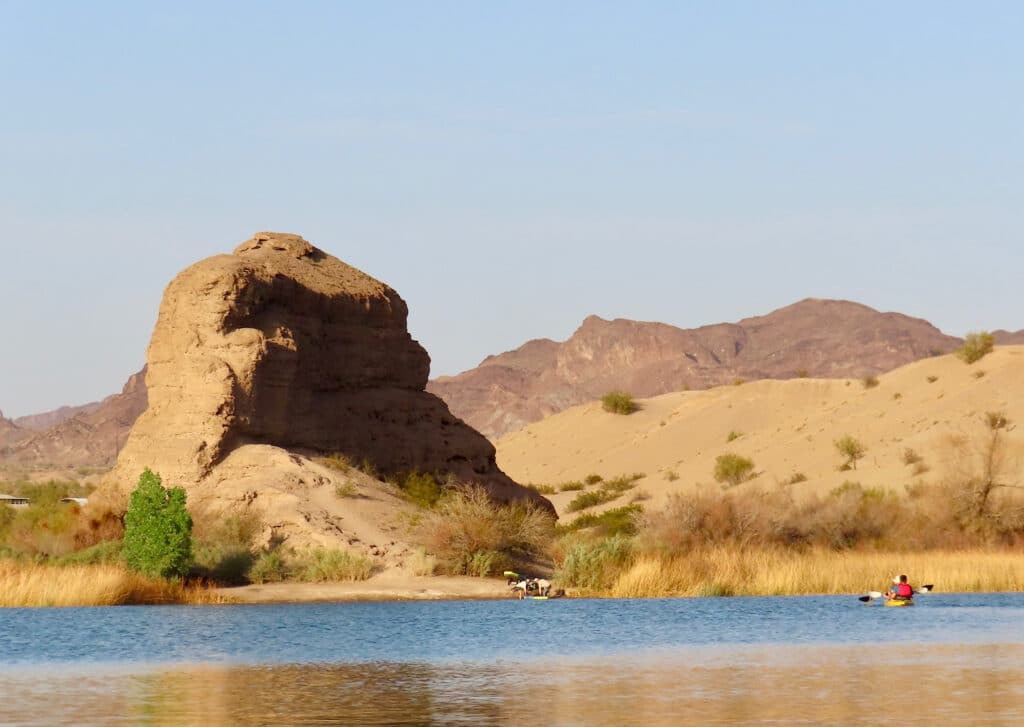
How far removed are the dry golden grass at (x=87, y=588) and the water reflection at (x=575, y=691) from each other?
15.5 metres

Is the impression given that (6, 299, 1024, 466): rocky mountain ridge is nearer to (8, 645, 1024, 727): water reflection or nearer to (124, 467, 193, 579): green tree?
(124, 467, 193, 579): green tree

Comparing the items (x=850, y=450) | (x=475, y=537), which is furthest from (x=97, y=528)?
(x=850, y=450)

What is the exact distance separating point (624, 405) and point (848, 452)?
37.0 m

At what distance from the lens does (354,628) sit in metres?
32.8

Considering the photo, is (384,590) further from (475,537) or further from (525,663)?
(525,663)

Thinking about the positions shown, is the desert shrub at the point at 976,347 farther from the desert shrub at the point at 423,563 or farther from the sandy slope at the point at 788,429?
the desert shrub at the point at 423,563

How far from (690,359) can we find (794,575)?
14523cm

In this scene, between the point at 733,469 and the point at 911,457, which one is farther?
the point at 733,469

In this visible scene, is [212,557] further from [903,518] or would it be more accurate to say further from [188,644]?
[903,518]

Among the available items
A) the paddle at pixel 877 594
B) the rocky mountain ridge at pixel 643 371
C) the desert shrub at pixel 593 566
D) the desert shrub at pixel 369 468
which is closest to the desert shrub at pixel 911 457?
the desert shrub at pixel 369 468

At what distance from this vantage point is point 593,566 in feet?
140

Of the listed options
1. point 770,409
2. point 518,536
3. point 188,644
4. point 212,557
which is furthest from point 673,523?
point 770,409

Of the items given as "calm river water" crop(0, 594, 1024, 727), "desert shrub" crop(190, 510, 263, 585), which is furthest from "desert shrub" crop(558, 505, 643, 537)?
"calm river water" crop(0, 594, 1024, 727)

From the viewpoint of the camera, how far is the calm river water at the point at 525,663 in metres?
18.4
